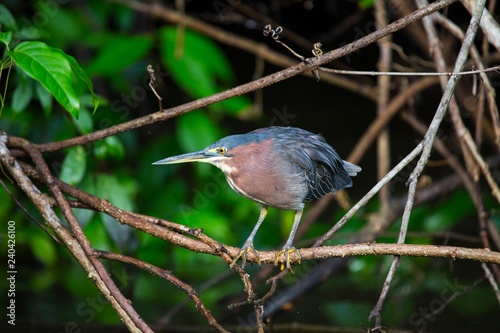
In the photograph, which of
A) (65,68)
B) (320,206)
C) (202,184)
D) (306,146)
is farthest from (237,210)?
(65,68)

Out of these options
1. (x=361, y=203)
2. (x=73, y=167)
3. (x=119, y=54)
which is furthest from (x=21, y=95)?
(x=361, y=203)

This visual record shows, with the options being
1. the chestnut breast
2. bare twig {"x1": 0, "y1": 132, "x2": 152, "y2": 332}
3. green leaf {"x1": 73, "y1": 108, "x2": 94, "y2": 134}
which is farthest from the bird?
green leaf {"x1": 73, "y1": 108, "x2": 94, "y2": 134}

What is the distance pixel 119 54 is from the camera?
14.7ft

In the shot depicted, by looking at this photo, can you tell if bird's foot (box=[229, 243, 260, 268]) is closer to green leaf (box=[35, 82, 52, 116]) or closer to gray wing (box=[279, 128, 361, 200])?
gray wing (box=[279, 128, 361, 200])

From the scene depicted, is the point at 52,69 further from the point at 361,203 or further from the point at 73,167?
the point at 361,203

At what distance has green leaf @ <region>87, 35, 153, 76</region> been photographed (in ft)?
14.5

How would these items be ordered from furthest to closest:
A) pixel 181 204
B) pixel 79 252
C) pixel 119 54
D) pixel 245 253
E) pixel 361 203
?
1. pixel 181 204
2. pixel 119 54
3. pixel 245 253
4. pixel 79 252
5. pixel 361 203

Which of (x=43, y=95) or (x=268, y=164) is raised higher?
(x=43, y=95)

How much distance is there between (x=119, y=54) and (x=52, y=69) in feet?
6.43

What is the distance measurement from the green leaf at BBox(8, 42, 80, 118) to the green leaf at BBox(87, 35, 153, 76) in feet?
5.95

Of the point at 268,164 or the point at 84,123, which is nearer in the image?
the point at 268,164

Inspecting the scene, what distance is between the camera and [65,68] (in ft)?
8.39

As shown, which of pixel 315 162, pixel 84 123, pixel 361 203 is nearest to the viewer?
pixel 361 203

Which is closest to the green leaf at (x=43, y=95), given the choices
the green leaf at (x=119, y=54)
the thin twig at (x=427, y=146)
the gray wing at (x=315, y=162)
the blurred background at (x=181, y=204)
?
the blurred background at (x=181, y=204)
